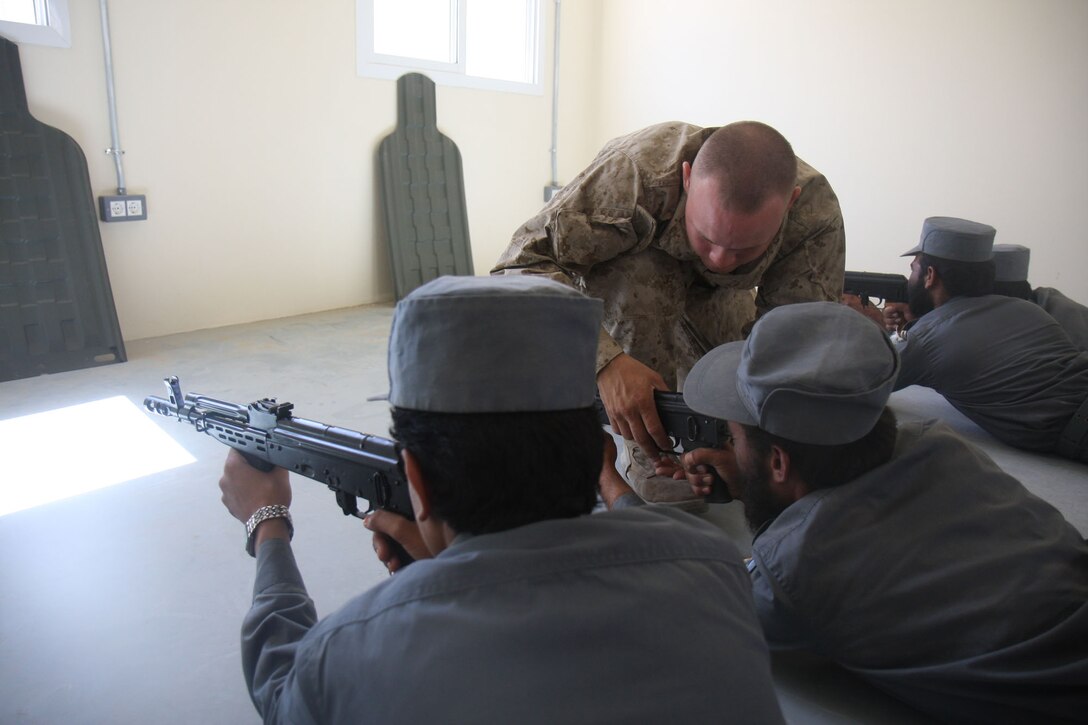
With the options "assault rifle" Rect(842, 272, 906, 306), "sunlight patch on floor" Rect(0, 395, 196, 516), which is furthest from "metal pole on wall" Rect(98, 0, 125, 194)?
"assault rifle" Rect(842, 272, 906, 306)

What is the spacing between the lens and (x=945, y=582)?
4.13 feet

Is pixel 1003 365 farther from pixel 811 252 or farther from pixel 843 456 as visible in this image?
pixel 843 456

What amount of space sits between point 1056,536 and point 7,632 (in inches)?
84.7

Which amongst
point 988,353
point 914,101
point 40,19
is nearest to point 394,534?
point 988,353

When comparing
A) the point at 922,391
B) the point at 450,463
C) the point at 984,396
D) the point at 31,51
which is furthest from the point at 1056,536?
the point at 31,51

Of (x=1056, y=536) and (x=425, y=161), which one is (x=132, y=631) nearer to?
(x=1056, y=536)

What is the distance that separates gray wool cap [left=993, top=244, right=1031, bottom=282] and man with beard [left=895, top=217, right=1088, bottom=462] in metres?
0.37

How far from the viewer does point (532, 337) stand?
0.83 metres

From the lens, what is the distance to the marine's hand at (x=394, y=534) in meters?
1.28

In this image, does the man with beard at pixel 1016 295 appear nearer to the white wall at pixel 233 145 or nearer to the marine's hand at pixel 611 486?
the marine's hand at pixel 611 486

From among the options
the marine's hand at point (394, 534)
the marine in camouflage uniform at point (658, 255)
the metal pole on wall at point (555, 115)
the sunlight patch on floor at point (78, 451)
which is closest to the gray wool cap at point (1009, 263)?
the marine in camouflage uniform at point (658, 255)

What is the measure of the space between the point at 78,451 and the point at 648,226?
2.11 m

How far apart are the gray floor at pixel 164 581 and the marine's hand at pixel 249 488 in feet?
1.43

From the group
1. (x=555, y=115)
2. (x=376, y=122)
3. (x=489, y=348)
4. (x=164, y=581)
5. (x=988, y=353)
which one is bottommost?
(x=164, y=581)
